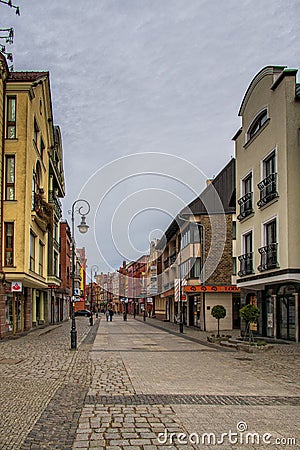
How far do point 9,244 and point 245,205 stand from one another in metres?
11.9

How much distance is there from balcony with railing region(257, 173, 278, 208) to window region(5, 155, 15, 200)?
11874mm

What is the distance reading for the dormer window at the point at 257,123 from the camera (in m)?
25.8

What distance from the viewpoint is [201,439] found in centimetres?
749

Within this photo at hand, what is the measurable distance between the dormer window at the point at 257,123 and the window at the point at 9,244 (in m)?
12.7

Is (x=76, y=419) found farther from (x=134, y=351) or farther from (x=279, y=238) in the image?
(x=279, y=238)

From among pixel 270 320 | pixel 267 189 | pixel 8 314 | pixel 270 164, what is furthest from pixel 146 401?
pixel 8 314

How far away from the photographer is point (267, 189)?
79.7 feet

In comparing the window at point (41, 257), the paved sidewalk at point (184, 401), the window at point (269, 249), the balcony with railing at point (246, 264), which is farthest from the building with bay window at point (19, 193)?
the window at point (269, 249)

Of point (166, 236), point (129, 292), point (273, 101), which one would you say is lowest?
point (129, 292)

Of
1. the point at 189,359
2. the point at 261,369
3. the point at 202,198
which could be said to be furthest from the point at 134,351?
the point at 202,198

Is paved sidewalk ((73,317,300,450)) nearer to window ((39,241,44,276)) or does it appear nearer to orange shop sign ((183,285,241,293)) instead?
window ((39,241,44,276))

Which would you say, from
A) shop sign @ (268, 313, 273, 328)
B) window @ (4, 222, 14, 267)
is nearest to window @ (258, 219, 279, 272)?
shop sign @ (268, 313, 273, 328)

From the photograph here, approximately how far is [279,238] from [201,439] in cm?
1614

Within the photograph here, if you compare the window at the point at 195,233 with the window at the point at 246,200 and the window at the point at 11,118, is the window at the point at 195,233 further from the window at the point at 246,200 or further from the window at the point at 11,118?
the window at the point at 11,118
